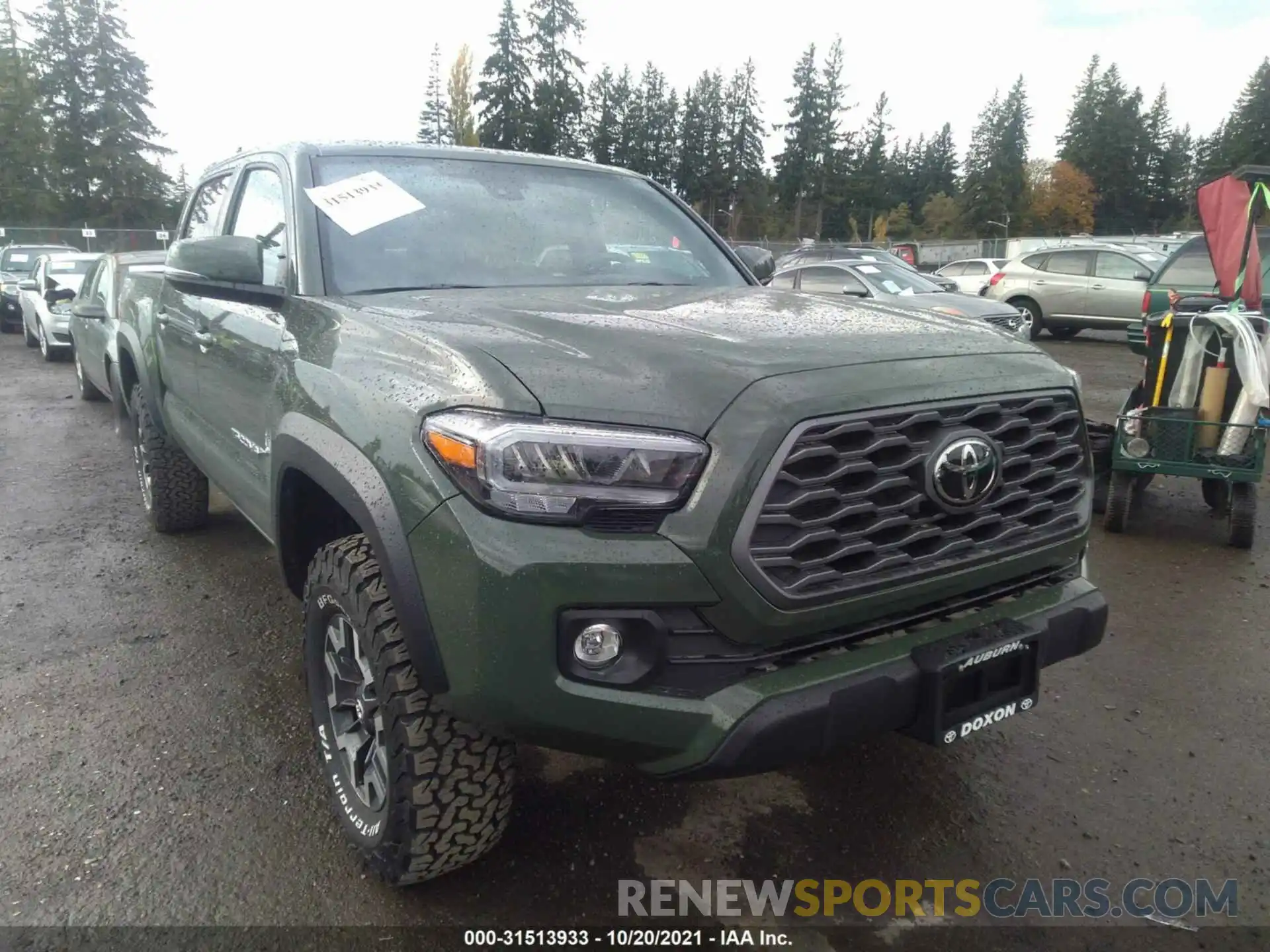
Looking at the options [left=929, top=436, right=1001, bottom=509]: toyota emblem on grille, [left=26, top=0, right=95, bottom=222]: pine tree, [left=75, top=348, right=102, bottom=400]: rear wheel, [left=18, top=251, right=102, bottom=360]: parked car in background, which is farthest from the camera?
[left=26, top=0, right=95, bottom=222]: pine tree

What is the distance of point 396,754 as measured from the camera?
2096 millimetres

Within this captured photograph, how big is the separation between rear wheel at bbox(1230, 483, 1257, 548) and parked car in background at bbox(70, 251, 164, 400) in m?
6.08

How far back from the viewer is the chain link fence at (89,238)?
33.3 m

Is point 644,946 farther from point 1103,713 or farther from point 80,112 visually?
point 80,112

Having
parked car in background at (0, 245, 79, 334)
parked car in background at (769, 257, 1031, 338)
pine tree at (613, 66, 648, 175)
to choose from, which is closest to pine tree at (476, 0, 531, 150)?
pine tree at (613, 66, 648, 175)

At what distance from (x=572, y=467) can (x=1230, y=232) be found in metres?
5.60

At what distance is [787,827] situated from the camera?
264 centimetres

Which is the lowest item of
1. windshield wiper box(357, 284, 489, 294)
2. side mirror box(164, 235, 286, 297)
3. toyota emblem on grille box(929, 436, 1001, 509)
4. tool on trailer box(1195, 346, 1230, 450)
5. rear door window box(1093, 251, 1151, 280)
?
tool on trailer box(1195, 346, 1230, 450)

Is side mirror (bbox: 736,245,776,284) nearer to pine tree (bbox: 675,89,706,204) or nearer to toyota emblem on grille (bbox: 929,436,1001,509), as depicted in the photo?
toyota emblem on grille (bbox: 929,436,1001,509)

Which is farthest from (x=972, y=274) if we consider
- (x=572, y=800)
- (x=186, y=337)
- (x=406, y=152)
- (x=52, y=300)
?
(x=572, y=800)

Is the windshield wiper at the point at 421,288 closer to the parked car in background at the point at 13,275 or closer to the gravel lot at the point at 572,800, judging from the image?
the gravel lot at the point at 572,800

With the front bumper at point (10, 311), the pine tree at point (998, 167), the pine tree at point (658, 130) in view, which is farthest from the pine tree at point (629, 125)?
the front bumper at point (10, 311)

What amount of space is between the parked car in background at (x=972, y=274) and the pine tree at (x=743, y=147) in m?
52.7

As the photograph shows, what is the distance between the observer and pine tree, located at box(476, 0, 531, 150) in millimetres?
52688
